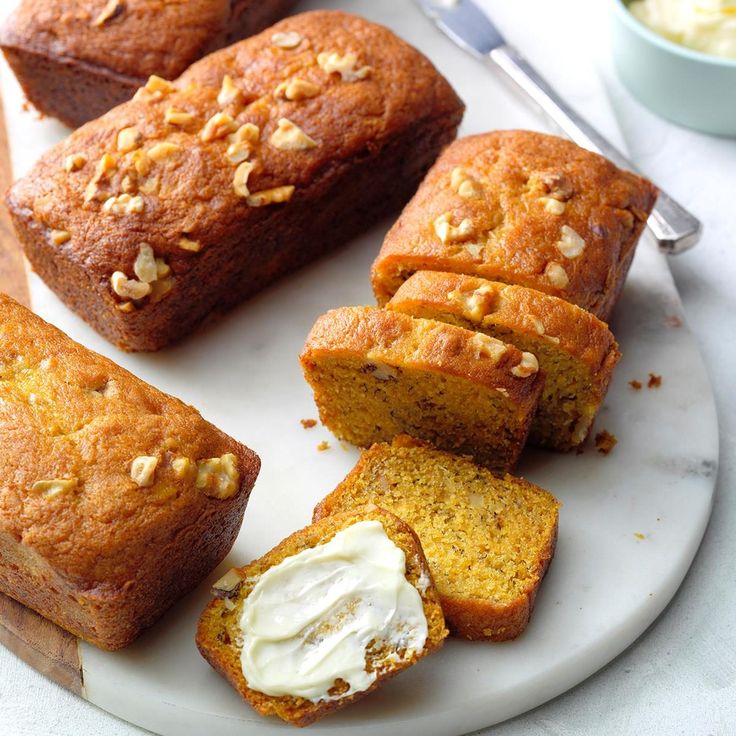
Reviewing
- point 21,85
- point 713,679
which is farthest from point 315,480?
point 21,85

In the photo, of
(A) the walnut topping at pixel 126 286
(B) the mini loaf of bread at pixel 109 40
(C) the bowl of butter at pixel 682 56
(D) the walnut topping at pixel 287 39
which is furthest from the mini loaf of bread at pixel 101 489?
(C) the bowl of butter at pixel 682 56

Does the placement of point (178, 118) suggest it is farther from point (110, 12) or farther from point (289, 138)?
point (110, 12)

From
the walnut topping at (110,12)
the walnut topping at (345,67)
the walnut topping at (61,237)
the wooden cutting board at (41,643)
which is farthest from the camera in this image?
the walnut topping at (110,12)

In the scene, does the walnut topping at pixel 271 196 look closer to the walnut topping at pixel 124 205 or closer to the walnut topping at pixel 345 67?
the walnut topping at pixel 124 205

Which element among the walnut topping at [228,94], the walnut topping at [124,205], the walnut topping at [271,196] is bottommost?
the walnut topping at [271,196]

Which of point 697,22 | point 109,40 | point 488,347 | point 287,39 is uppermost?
point 109,40

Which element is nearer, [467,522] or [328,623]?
[328,623]

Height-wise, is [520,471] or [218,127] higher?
[218,127]

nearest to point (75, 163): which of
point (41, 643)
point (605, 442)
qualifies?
point (41, 643)
